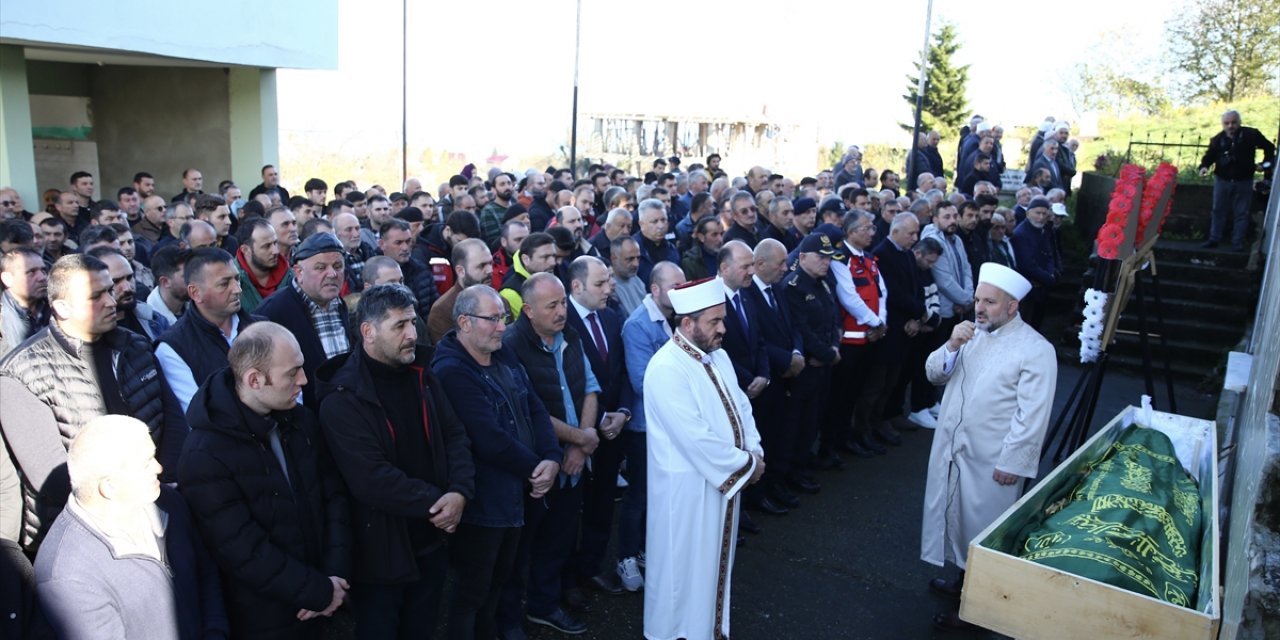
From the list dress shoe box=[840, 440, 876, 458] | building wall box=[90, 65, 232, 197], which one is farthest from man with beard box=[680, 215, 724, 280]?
building wall box=[90, 65, 232, 197]

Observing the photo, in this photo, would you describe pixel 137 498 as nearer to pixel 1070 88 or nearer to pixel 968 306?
pixel 968 306

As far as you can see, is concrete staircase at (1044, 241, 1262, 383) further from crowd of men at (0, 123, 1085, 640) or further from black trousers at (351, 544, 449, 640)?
black trousers at (351, 544, 449, 640)

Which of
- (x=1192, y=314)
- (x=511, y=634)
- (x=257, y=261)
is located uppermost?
(x=257, y=261)

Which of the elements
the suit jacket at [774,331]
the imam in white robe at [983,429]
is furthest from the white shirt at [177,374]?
the imam in white robe at [983,429]

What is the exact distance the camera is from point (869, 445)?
820 centimetres

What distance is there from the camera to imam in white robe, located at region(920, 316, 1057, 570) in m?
5.00

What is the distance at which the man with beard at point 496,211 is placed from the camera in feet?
31.2

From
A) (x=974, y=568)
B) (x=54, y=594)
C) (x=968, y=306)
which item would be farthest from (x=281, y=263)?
(x=968, y=306)

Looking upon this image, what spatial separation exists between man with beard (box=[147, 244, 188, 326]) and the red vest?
193 inches

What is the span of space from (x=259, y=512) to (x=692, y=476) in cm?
205

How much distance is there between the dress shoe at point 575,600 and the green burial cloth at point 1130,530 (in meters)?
2.42

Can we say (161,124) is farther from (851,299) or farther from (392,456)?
(392,456)

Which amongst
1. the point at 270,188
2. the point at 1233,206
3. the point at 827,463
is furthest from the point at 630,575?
the point at 1233,206

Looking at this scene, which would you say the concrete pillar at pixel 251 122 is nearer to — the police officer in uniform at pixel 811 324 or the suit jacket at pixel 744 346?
the police officer in uniform at pixel 811 324
